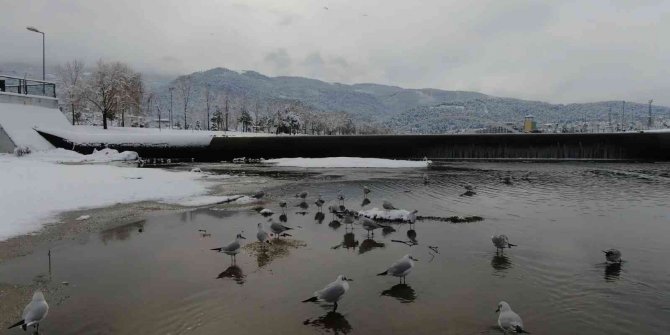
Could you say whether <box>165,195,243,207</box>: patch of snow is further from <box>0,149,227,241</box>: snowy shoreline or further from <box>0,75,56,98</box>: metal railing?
<box>0,75,56,98</box>: metal railing

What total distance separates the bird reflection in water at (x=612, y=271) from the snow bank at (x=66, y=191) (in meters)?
14.4

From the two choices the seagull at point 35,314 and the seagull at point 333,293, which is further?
the seagull at point 333,293

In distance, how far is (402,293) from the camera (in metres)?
8.85

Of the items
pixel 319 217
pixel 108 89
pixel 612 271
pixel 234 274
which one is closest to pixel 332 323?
pixel 234 274

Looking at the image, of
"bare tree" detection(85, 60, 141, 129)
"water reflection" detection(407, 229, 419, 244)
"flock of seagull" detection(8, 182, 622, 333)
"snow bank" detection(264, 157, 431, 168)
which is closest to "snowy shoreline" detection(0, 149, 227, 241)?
"flock of seagull" detection(8, 182, 622, 333)

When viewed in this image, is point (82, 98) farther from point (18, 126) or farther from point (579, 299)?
point (579, 299)

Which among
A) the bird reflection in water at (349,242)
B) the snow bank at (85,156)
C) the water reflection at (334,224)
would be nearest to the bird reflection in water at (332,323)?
the bird reflection in water at (349,242)

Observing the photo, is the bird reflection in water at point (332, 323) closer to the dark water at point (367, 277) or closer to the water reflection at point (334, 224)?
the dark water at point (367, 277)

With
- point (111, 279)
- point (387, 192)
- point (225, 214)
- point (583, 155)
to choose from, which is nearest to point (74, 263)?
point (111, 279)

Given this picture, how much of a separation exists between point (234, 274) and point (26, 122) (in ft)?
155

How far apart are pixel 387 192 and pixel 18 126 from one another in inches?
1571

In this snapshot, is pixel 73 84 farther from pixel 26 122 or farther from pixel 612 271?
pixel 612 271

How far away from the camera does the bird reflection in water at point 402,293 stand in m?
8.54

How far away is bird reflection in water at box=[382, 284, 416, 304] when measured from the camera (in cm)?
854
